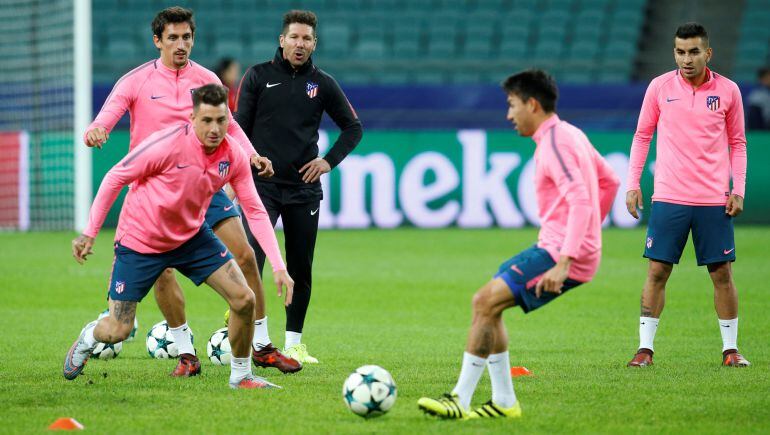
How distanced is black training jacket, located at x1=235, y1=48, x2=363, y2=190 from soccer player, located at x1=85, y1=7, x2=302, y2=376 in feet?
1.81

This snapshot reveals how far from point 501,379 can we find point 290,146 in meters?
2.80

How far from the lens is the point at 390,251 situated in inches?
643

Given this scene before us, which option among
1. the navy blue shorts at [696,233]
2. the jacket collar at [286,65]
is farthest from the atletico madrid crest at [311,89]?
the navy blue shorts at [696,233]

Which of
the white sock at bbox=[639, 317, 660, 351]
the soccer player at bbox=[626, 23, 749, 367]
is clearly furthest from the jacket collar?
the white sock at bbox=[639, 317, 660, 351]

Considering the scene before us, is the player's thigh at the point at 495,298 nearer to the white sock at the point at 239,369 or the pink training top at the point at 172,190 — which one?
the pink training top at the point at 172,190

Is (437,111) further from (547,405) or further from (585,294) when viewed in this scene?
(547,405)

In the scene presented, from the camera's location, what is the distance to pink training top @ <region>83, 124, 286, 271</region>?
6.66 metres

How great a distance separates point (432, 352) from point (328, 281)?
15.1ft

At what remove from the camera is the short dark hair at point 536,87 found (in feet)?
20.2

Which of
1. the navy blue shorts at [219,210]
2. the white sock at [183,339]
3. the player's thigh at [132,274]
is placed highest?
the navy blue shorts at [219,210]

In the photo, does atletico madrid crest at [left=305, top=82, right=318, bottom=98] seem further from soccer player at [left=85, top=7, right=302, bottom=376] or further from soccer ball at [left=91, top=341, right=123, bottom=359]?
soccer ball at [left=91, top=341, right=123, bottom=359]

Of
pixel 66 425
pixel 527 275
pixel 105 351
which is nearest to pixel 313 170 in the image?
pixel 105 351

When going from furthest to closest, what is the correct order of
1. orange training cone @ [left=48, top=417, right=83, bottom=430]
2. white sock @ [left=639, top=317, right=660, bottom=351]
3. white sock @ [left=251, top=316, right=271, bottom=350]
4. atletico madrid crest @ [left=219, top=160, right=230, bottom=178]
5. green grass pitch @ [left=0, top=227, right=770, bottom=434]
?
white sock @ [left=639, top=317, right=660, bottom=351], white sock @ [left=251, top=316, right=271, bottom=350], atletico madrid crest @ [left=219, top=160, right=230, bottom=178], green grass pitch @ [left=0, top=227, right=770, bottom=434], orange training cone @ [left=48, top=417, right=83, bottom=430]

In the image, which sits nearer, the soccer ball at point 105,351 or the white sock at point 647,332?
the white sock at point 647,332
